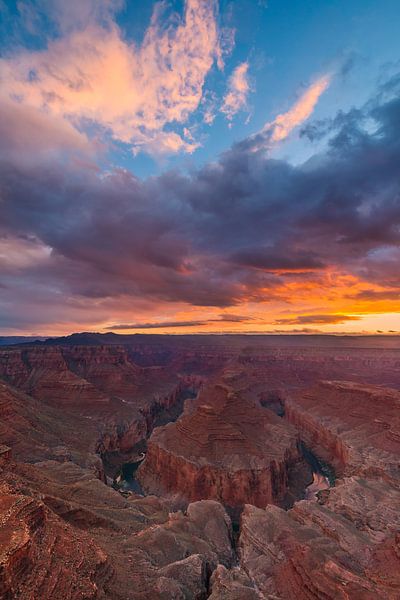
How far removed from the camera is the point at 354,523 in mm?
37531

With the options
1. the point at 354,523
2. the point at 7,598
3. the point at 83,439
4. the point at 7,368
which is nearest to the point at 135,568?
the point at 7,598

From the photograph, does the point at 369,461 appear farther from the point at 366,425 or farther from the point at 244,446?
the point at 244,446

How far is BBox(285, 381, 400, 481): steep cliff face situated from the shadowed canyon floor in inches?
17.0

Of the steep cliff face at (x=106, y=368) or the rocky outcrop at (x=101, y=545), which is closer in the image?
the rocky outcrop at (x=101, y=545)

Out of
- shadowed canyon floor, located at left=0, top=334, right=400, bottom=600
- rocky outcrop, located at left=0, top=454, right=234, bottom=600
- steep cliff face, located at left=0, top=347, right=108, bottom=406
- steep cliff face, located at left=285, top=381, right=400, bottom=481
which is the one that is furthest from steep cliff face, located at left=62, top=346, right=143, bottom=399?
rocky outcrop, located at left=0, top=454, right=234, bottom=600

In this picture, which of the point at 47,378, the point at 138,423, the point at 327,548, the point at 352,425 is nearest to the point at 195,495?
the point at 327,548

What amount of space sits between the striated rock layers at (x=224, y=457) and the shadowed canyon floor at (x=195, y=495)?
27 cm

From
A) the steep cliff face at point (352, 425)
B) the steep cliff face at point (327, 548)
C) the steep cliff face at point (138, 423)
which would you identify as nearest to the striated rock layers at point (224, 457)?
the steep cliff face at point (327, 548)

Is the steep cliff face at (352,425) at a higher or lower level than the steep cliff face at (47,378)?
lower

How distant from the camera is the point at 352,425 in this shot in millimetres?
79250

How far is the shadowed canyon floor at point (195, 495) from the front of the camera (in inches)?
813

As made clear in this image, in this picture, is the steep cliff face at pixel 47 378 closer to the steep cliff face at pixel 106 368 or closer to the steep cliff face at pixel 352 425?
the steep cliff face at pixel 106 368

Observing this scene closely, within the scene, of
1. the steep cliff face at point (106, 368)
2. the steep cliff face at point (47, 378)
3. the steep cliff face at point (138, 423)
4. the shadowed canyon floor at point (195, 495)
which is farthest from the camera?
the steep cliff face at point (106, 368)

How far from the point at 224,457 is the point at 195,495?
7.79m
